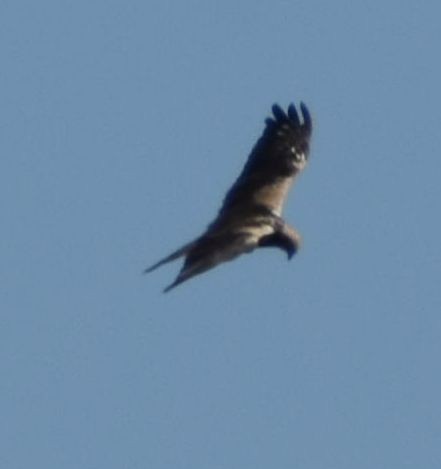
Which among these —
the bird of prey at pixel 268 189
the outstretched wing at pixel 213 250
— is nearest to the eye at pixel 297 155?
the bird of prey at pixel 268 189

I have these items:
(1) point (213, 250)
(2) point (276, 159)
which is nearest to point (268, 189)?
(2) point (276, 159)

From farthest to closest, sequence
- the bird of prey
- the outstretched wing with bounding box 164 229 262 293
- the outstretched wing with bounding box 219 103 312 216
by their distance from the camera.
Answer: the outstretched wing with bounding box 219 103 312 216
the bird of prey
the outstretched wing with bounding box 164 229 262 293

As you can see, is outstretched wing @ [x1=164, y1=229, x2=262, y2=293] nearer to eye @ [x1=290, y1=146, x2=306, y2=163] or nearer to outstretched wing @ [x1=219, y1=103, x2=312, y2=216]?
outstretched wing @ [x1=219, y1=103, x2=312, y2=216]

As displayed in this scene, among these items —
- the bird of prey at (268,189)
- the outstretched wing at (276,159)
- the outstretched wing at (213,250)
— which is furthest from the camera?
the outstretched wing at (276,159)

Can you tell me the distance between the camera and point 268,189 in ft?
99.1

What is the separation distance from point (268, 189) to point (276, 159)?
425 mm

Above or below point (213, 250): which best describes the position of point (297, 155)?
above

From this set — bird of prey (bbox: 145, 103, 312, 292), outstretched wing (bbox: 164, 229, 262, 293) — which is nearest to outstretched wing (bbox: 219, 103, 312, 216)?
bird of prey (bbox: 145, 103, 312, 292)

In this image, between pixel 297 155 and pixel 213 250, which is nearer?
pixel 213 250

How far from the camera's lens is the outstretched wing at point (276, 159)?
3002 cm

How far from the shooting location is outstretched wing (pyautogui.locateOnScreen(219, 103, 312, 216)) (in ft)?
98.5

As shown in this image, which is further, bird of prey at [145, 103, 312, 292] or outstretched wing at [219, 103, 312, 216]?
outstretched wing at [219, 103, 312, 216]

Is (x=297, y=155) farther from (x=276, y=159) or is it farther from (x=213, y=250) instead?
(x=213, y=250)

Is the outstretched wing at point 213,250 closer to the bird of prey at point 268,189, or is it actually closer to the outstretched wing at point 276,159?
the bird of prey at point 268,189
